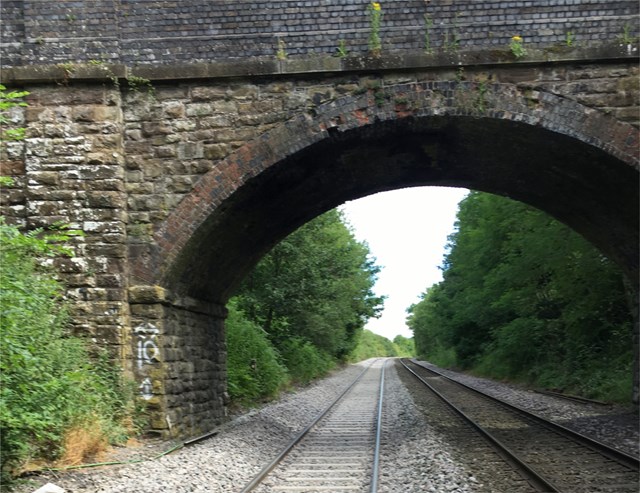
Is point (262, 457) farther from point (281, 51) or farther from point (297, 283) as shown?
point (297, 283)

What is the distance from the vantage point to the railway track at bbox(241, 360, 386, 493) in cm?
748

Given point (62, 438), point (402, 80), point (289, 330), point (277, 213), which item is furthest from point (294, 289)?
point (62, 438)

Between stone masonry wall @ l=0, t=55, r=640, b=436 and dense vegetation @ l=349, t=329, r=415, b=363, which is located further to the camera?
dense vegetation @ l=349, t=329, r=415, b=363

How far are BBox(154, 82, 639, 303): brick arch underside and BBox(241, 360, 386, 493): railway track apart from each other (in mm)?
3183

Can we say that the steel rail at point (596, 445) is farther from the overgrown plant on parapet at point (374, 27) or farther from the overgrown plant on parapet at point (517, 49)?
the overgrown plant on parapet at point (374, 27)

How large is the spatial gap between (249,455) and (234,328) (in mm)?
9115

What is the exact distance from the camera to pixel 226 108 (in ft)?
33.6

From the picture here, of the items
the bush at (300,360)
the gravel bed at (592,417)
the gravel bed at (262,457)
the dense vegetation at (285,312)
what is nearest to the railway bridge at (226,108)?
the gravel bed at (262,457)

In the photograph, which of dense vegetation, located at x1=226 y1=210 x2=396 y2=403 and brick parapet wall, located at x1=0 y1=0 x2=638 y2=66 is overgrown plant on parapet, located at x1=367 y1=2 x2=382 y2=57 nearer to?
brick parapet wall, located at x1=0 y1=0 x2=638 y2=66

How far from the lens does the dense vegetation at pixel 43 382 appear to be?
6.87m

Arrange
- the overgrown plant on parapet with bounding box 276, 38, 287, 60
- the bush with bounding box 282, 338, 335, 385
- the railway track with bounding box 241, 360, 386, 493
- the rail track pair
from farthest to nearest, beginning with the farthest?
the bush with bounding box 282, 338, 335, 385
the overgrown plant on parapet with bounding box 276, 38, 287, 60
the railway track with bounding box 241, 360, 386, 493
the rail track pair

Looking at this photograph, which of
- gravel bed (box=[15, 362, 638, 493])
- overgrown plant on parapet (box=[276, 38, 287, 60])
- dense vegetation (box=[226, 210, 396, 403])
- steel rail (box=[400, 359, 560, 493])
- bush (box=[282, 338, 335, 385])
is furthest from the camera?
bush (box=[282, 338, 335, 385])

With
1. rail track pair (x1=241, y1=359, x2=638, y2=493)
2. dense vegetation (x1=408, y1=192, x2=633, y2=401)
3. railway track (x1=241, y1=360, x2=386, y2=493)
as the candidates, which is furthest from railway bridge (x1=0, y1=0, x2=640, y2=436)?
dense vegetation (x1=408, y1=192, x2=633, y2=401)

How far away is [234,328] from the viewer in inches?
722
